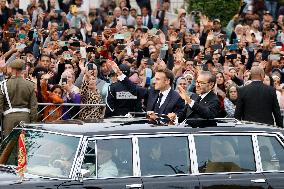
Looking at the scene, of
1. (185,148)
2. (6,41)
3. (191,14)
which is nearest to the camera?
(185,148)

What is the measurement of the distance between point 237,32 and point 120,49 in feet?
18.3

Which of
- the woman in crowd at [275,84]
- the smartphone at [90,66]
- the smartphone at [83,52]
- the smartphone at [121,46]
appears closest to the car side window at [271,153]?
the smartphone at [90,66]

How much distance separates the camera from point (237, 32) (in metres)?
28.8

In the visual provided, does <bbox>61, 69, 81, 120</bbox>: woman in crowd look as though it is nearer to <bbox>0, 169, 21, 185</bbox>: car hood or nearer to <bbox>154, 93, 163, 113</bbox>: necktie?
<bbox>154, 93, 163, 113</bbox>: necktie

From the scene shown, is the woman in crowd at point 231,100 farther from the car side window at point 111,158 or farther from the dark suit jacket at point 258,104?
the car side window at point 111,158

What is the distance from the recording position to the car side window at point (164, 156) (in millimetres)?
12430

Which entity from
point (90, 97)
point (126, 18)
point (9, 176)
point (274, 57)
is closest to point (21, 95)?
point (90, 97)

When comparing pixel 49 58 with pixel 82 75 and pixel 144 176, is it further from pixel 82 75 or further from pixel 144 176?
pixel 144 176

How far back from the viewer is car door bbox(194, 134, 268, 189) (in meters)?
12.7

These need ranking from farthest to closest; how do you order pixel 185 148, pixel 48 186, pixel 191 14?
pixel 191 14
pixel 185 148
pixel 48 186

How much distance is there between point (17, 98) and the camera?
17453 mm

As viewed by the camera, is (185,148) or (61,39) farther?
(61,39)

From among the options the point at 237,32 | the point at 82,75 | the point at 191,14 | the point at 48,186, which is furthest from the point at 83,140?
the point at 191,14

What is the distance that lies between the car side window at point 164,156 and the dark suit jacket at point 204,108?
1172mm
